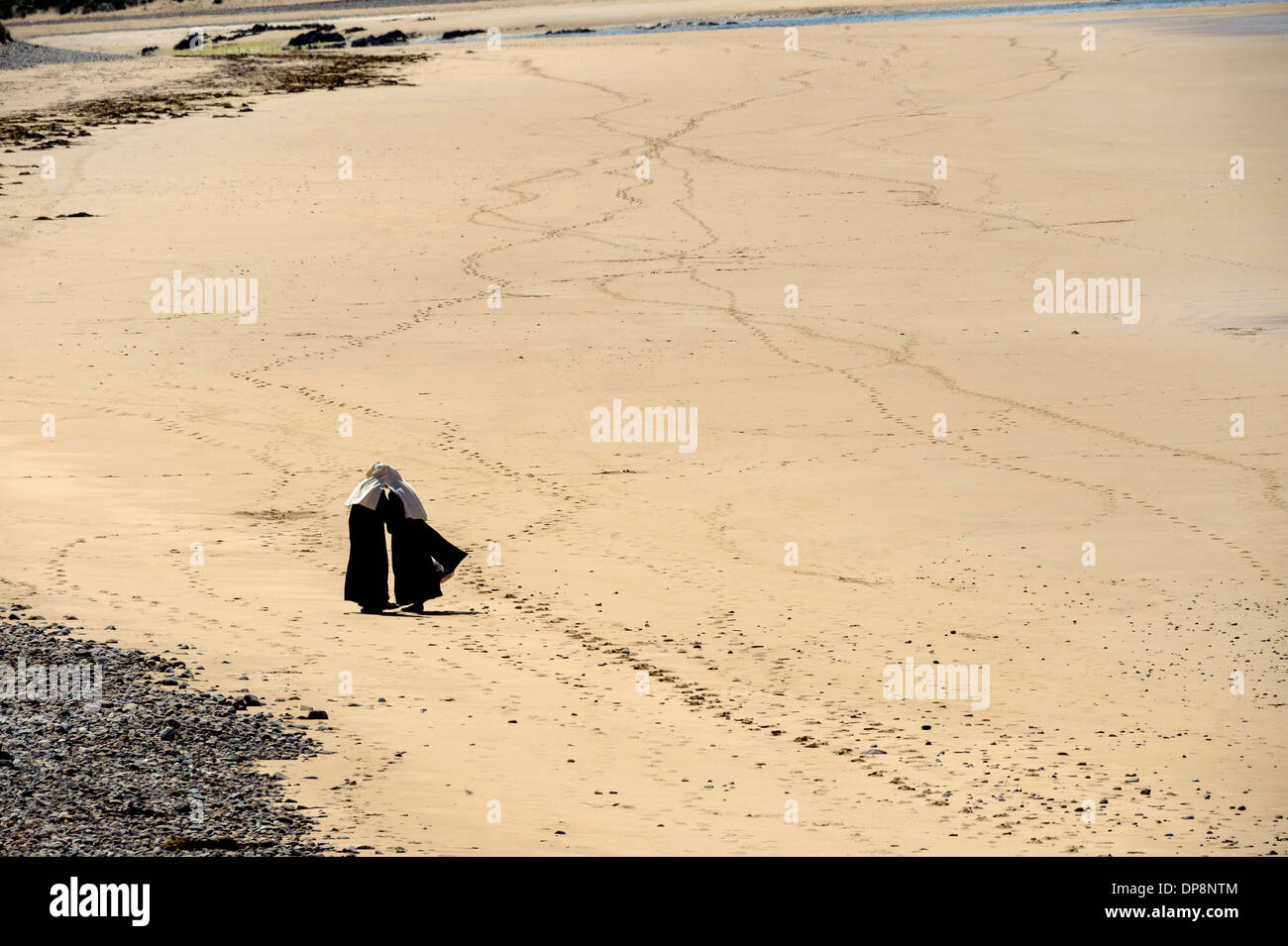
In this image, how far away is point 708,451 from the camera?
15906 mm

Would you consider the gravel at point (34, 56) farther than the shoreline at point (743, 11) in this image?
No

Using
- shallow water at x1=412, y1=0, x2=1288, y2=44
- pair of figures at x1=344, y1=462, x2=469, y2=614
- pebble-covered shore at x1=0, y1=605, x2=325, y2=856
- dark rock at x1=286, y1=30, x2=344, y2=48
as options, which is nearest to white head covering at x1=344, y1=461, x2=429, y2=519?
pair of figures at x1=344, y1=462, x2=469, y2=614

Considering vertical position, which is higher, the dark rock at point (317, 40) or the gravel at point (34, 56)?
the gravel at point (34, 56)

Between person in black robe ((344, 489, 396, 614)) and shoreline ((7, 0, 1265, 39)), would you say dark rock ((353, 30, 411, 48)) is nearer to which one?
shoreline ((7, 0, 1265, 39))

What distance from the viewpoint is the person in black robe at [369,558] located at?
1093 centimetres

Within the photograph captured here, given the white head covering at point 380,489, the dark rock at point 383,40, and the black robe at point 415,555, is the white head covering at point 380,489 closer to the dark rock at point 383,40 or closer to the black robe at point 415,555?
the black robe at point 415,555

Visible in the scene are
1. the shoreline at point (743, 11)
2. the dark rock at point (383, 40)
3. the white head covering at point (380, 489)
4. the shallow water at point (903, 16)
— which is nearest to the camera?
→ the white head covering at point (380, 489)

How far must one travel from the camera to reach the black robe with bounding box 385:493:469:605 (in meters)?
11.0

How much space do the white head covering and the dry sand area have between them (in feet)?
2.27

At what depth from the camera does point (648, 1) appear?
63.0m

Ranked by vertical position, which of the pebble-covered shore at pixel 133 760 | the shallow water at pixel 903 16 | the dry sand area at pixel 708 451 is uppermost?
the shallow water at pixel 903 16

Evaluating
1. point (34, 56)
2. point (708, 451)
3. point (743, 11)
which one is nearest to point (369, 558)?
point (708, 451)

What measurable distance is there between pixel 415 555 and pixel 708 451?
5301 millimetres

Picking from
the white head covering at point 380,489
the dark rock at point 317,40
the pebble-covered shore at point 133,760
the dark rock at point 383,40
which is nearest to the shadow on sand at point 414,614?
the white head covering at point 380,489
